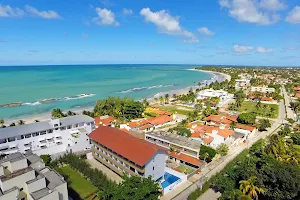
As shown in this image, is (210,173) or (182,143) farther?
(182,143)

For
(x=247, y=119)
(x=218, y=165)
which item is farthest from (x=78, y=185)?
(x=247, y=119)

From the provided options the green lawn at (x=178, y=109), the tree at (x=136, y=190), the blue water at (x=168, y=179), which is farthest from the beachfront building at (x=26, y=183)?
the green lawn at (x=178, y=109)

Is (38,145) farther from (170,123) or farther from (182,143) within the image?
(170,123)

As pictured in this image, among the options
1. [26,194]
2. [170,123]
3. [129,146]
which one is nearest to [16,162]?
[26,194]

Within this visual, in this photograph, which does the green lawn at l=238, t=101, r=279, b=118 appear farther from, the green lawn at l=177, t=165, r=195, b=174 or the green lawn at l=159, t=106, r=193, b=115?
the green lawn at l=177, t=165, r=195, b=174

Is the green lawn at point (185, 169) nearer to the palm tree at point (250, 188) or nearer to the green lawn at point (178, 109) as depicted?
the palm tree at point (250, 188)
